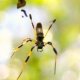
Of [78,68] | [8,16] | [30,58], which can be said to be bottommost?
[78,68]

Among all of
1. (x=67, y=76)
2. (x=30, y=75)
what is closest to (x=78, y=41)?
(x=67, y=76)

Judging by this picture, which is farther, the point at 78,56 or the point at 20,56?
the point at 78,56

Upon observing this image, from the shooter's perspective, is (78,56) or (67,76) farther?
(78,56)

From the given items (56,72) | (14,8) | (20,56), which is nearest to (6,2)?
(14,8)

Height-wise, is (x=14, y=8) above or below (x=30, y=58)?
above

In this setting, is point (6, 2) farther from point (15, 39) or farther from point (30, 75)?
point (30, 75)

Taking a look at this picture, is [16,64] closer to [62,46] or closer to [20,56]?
[20,56]
